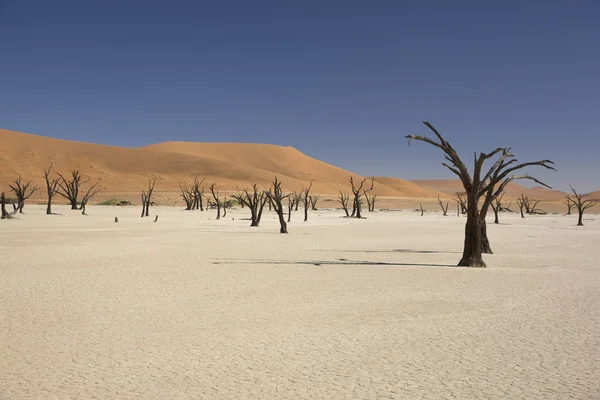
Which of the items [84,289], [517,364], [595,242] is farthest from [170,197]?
[517,364]

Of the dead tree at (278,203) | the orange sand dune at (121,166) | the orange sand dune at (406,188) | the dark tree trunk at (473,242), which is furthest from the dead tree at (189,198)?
the orange sand dune at (406,188)

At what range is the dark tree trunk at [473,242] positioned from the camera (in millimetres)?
11703

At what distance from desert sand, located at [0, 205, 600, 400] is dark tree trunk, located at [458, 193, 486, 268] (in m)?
0.45

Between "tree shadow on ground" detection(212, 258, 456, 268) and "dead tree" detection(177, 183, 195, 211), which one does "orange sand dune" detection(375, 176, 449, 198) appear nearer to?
"dead tree" detection(177, 183, 195, 211)

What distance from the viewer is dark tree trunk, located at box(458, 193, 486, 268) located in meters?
11.7

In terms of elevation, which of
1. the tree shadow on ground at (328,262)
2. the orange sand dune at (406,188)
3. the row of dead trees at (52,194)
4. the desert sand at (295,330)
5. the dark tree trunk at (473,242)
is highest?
the orange sand dune at (406,188)

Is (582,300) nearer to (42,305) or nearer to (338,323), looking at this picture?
(338,323)

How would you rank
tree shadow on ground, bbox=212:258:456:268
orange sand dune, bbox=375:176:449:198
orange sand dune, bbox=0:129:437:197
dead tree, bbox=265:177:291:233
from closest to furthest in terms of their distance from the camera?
tree shadow on ground, bbox=212:258:456:268, dead tree, bbox=265:177:291:233, orange sand dune, bbox=0:129:437:197, orange sand dune, bbox=375:176:449:198

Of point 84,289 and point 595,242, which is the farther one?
point 595,242

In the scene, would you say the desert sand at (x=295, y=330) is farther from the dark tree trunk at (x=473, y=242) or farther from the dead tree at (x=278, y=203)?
the dead tree at (x=278, y=203)

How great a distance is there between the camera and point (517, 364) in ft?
15.9

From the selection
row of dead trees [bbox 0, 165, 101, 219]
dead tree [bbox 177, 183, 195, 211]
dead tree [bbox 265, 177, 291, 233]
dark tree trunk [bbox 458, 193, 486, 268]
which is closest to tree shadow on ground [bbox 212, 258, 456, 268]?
dark tree trunk [bbox 458, 193, 486, 268]

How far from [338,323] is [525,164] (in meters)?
7.83

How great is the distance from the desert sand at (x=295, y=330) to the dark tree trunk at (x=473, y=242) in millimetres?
455
